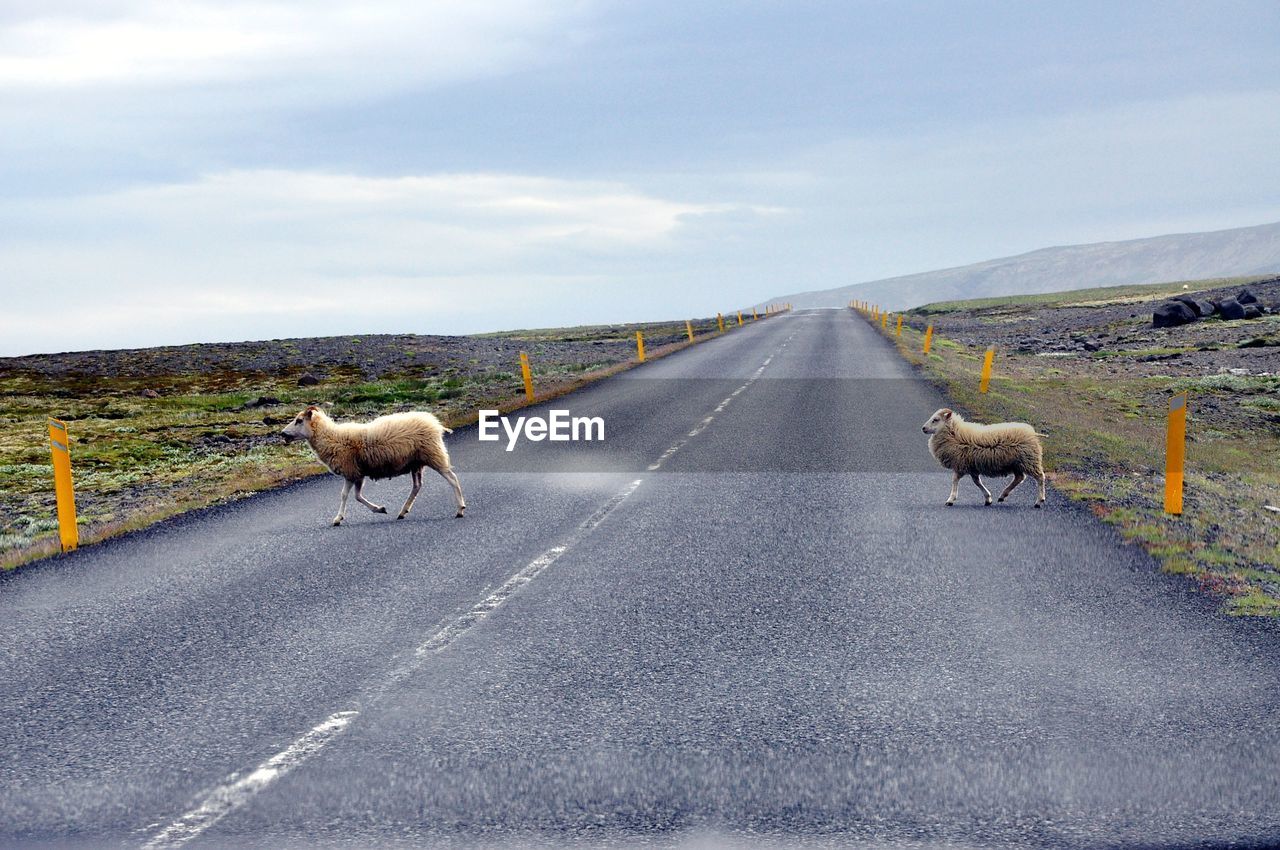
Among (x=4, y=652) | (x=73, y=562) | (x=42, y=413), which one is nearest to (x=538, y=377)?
(x=42, y=413)

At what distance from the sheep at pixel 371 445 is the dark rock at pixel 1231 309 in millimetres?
52225

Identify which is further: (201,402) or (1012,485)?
(201,402)

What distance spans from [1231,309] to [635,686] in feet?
Result: 183

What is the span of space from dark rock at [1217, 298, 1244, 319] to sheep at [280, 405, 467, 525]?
52225mm

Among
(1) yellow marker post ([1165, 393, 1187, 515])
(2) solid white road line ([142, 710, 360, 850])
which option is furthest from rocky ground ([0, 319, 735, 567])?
(1) yellow marker post ([1165, 393, 1187, 515])

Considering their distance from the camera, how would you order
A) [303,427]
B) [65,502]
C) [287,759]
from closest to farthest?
[287,759] → [65,502] → [303,427]

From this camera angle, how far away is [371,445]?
10.7m

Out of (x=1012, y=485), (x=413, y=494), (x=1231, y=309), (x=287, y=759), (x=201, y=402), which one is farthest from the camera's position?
(x=1231, y=309)

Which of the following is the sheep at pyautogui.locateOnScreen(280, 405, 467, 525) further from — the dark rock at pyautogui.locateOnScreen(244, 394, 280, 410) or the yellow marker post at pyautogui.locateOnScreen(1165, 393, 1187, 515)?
the dark rock at pyautogui.locateOnScreen(244, 394, 280, 410)

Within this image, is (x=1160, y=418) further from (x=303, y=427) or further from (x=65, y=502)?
(x=65, y=502)

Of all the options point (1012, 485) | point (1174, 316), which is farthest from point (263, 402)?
point (1174, 316)

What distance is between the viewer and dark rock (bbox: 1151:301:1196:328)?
2073 inches

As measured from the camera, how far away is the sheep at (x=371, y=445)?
420 inches

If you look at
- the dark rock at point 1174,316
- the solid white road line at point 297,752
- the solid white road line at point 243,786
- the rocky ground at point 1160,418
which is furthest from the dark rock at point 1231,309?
the solid white road line at point 243,786
